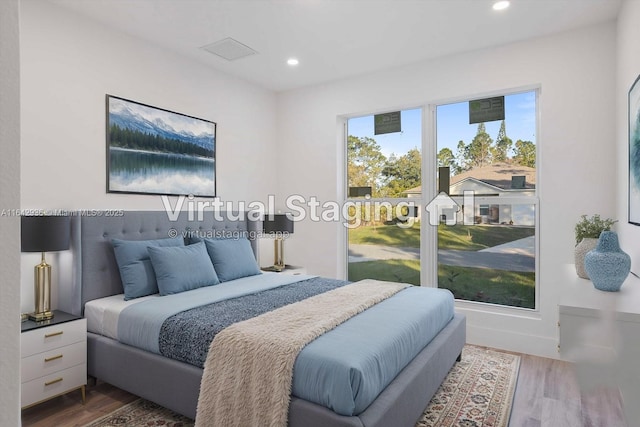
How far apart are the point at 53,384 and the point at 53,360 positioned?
0.15m

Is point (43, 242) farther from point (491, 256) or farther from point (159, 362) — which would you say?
point (491, 256)

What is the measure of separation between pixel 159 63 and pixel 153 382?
2793 mm

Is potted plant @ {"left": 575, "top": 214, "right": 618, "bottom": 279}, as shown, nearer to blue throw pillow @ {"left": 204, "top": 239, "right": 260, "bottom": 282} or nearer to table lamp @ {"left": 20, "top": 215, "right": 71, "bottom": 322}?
blue throw pillow @ {"left": 204, "top": 239, "right": 260, "bottom": 282}

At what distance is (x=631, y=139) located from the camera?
2436mm

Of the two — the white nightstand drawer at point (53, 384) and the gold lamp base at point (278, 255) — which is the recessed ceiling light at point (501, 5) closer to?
the gold lamp base at point (278, 255)

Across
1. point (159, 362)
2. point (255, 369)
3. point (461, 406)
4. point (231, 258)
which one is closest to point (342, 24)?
point (231, 258)

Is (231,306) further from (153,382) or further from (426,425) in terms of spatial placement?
(426,425)

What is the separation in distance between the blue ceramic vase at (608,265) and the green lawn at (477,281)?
170 centimetres

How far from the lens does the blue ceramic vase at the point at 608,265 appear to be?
191 cm

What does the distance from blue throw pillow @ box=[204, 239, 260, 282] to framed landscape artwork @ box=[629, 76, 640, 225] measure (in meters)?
2.99

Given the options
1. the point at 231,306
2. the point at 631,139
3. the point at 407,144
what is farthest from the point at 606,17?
the point at 231,306

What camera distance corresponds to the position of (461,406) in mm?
2486

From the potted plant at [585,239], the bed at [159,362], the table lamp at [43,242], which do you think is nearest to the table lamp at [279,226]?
the bed at [159,362]

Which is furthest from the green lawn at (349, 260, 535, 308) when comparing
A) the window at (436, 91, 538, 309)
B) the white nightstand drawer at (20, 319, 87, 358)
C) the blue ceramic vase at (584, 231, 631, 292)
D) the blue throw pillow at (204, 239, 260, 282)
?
the white nightstand drawer at (20, 319, 87, 358)
